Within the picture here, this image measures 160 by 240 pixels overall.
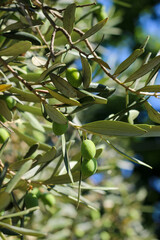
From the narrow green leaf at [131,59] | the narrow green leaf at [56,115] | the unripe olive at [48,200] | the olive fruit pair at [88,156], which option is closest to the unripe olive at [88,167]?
the olive fruit pair at [88,156]

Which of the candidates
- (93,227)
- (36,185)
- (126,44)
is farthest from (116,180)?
(126,44)

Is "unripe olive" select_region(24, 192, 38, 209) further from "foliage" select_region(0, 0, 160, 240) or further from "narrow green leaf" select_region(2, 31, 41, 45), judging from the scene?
"narrow green leaf" select_region(2, 31, 41, 45)

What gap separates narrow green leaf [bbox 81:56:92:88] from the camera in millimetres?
660

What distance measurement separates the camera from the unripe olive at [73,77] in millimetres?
662

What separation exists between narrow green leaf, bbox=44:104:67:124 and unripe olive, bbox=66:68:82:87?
0.23ft

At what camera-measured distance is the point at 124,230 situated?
8.02ft

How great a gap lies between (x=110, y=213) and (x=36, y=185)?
5.74ft

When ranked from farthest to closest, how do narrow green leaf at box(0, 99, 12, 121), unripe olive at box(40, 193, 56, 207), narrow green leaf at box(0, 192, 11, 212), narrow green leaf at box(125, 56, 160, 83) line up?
unripe olive at box(40, 193, 56, 207) < narrow green leaf at box(0, 99, 12, 121) < narrow green leaf at box(125, 56, 160, 83) < narrow green leaf at box(0, 192, 11, 212)

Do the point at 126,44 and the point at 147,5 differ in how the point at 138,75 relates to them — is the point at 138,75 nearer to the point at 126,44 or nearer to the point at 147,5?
the point at 126,44

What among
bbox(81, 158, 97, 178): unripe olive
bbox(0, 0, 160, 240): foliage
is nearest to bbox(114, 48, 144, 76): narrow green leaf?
bbox(0, 0, 160, 240): foliage

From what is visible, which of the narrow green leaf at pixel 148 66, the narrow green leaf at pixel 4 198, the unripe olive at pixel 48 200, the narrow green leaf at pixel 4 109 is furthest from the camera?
the unripe olive at pixel 48 200

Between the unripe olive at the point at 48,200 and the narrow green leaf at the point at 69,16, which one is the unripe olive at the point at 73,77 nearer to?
the narrow green leaf at the point at 69,16

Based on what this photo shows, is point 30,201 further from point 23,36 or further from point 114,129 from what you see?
point 23,36

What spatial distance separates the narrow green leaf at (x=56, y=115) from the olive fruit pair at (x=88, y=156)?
7 centimetres
